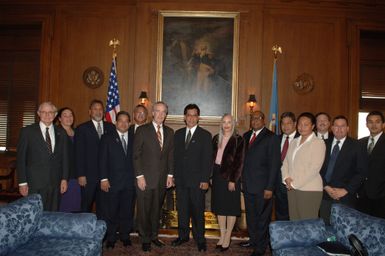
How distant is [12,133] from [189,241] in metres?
5.76

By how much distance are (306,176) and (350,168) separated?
54 cm

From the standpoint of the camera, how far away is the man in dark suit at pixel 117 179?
13.6ft

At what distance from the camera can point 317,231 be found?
2.91 m

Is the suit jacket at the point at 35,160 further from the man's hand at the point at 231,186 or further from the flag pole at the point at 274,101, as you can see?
the flag pole at the point at 274,101

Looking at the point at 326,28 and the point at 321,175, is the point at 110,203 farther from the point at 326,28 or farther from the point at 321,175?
the point at 326,28

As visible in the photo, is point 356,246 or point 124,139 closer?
point 356,246

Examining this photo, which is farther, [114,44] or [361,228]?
[114,44]

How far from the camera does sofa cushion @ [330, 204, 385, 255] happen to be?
252 cm

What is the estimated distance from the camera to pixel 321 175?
3807mm

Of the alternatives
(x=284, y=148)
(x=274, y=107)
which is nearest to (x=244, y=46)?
(x=274, y=107)

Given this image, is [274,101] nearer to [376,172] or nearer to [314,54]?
[314,54]

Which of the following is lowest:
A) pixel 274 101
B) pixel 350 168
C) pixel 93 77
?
pixel 350 168

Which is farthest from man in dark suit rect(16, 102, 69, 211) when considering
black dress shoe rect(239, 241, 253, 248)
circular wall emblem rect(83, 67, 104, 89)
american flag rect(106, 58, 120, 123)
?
circular wall emblem rect(83, 67, 104, 89)

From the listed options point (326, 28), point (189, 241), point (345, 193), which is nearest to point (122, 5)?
point (326, 28)
